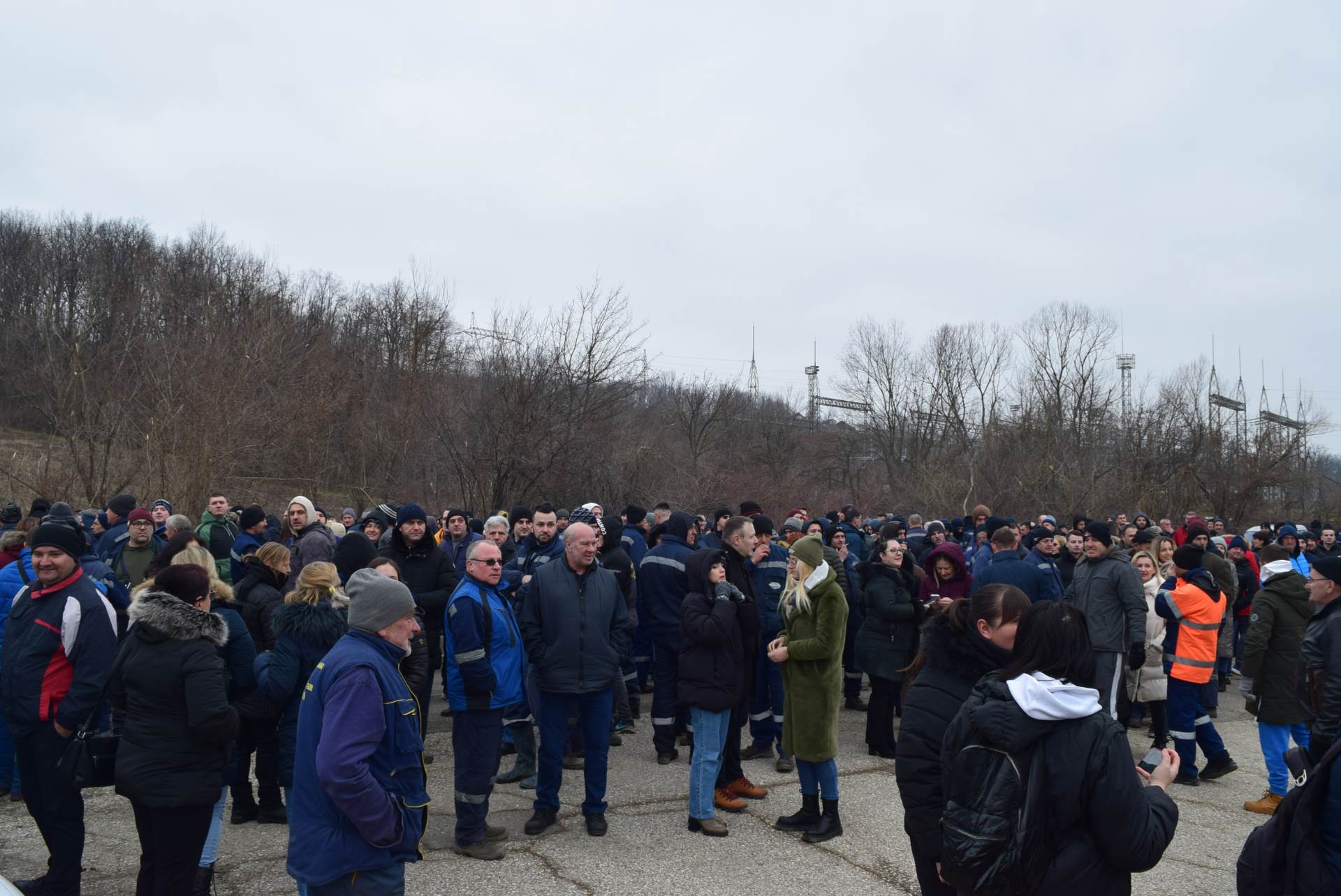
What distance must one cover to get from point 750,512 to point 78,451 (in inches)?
733

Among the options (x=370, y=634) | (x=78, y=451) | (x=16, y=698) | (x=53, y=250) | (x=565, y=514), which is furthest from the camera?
(x=53, y=250)

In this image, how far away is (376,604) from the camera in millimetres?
3809

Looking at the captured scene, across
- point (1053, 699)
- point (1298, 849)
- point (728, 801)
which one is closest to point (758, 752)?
point (728, 801)

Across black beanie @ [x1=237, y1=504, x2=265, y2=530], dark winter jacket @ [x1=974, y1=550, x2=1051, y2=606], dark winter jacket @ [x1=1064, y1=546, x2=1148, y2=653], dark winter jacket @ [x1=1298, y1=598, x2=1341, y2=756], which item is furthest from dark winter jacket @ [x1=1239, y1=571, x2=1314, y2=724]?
black beanie @ [x1=237, y1=504, x2=265, y2=530]

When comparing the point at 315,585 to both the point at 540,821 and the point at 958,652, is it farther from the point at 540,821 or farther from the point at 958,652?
the point at 958,652

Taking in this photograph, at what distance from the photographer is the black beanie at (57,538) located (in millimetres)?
5090

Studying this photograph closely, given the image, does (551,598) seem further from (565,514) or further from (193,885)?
(565,514)

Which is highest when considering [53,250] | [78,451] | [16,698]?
[53,250]

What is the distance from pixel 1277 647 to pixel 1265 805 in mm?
1234

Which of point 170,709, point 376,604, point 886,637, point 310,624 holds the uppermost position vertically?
point 376,604

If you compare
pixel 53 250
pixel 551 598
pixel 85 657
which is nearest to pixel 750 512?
pixel 551 598

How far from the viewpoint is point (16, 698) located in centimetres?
503

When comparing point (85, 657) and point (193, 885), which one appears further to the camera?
point (85, 657)

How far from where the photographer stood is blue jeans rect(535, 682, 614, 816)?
635 cm
